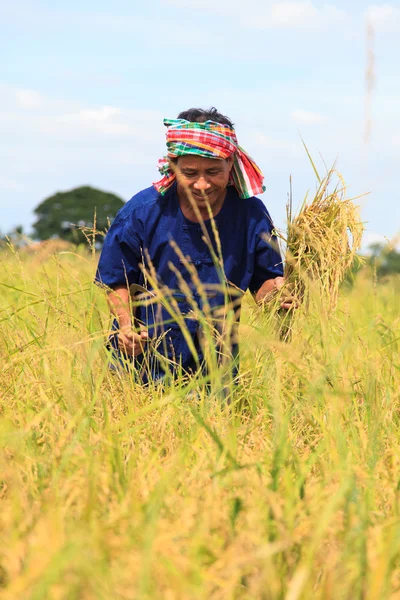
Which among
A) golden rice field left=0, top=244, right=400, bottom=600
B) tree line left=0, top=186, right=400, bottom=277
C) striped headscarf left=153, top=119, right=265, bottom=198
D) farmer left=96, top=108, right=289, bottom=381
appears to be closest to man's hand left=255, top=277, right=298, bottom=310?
farmer left=96, top=108, right=289, bottom=381

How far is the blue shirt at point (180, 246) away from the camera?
332 cm

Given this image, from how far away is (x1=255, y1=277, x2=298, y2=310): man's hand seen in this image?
120 inches

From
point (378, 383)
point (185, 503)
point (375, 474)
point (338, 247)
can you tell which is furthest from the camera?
point (338, 247)

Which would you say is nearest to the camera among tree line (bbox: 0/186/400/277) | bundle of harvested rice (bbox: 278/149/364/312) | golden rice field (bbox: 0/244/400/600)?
golden rice field (bbox: 0/244/400/600)

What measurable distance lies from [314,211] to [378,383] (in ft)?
2.37

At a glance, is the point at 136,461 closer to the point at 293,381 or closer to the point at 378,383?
the point at 293,381

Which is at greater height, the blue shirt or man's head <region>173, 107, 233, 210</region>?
man's head <region>173, 107, 233, 210</region>

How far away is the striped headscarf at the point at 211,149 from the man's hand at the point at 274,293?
367 millimetres

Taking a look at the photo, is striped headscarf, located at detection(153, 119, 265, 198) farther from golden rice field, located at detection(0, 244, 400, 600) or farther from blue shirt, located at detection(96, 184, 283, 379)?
golden rice field, located at detection(0, 244, 400, 600)

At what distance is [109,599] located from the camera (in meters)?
1.33

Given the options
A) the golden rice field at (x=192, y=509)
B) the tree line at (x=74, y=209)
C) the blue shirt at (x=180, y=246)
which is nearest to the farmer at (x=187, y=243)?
the blue shirt at (x=180, y=246)

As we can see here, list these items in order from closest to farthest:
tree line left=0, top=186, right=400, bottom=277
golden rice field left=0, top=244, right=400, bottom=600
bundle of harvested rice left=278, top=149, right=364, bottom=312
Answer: golden rice field left=0, top=244, right=400, bottom=600 < bundle of harvested rice left=278, top=149, right=364, bottom=312 < tree line left=0, top=186, right=400, bottom=277

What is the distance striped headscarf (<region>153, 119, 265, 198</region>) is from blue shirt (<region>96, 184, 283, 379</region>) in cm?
9

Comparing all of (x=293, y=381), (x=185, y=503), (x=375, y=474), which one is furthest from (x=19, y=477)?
(x=293, y=381)
